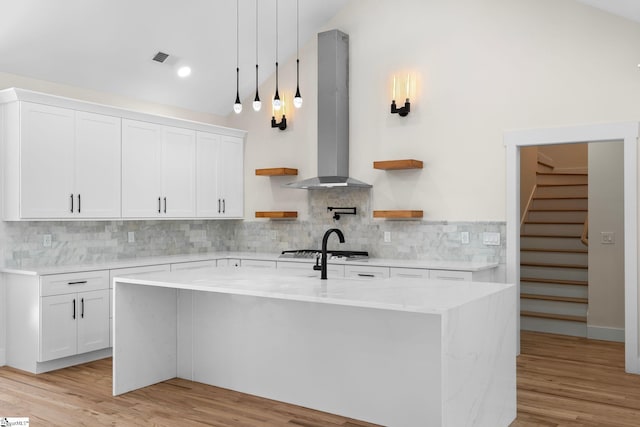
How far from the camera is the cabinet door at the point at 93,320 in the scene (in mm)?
5193

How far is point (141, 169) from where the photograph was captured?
20.3 ft

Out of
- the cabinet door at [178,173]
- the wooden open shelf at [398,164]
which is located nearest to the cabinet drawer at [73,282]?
the cabinet door at [178,173]

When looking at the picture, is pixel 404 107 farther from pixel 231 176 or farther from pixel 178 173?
pixel 178 173

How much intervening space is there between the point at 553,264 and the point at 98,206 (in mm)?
5348

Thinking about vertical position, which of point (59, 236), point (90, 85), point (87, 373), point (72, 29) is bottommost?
point (87, 373)

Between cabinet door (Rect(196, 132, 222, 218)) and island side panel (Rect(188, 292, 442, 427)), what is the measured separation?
8.46 ft

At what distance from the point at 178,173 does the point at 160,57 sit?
131 centimetres

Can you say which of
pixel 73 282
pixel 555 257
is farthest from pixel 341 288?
pixel 555 257

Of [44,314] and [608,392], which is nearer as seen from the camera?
[608,392]

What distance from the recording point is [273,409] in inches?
156

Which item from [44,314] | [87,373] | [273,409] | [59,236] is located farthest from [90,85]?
[273,409]

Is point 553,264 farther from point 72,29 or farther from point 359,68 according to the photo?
point 72,29

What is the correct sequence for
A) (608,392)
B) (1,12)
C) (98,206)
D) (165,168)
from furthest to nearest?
1. (165,168)
2. (98,206)
3. (1,12)
4. (608,392)

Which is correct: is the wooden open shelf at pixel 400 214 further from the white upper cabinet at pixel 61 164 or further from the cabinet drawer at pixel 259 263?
the white upper cabinet at pixel 61 164
